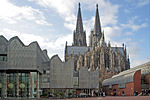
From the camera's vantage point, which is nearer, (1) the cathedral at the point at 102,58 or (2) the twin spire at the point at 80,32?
(1) the cathedral at the point at 102,58

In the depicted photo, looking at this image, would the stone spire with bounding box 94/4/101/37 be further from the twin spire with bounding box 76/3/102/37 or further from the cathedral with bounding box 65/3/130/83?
the cathedral with bounding box 65/3/130/83

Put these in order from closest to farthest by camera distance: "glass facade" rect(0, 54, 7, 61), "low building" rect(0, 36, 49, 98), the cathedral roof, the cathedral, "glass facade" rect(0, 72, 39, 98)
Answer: "low building" rect(0, 36, 49, 98) < "glass facade" rect(0, 72, 39, 98) < "glass facade" rect(0, 54, 7, 61) < the cathedral < the cathedral roof

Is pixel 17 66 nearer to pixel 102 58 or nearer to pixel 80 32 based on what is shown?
pixel 102 58

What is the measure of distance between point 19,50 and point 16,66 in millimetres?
3328

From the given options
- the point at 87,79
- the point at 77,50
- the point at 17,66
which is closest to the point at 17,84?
the point at 17,66

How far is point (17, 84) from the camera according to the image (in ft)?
165

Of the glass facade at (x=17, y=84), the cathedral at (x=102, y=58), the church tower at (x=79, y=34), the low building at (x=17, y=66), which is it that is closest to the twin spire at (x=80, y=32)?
the church tower at (x=79, y=34)

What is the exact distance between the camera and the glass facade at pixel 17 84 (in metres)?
50.5

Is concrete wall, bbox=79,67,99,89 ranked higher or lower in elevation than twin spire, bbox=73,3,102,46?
lower

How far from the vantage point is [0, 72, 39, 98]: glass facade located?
5053 cm

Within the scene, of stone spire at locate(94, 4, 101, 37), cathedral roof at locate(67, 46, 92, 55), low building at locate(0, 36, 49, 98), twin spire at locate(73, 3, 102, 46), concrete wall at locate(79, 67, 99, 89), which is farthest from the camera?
twin spire at locate(73, 3, 102, 46)

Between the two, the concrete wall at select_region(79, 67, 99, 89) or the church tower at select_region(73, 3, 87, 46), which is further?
the church tower at select_region(73, 3, 87, 46)

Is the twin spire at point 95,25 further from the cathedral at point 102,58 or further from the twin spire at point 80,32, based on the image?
the cathedral at point 102,58

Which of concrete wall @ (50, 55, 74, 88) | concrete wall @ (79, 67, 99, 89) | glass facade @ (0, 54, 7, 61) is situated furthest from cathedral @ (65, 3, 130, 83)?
glass facade @ (0, 54, 7, 61)
